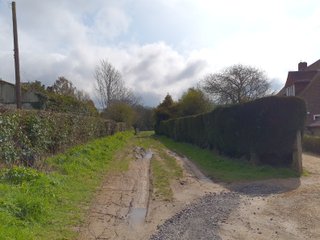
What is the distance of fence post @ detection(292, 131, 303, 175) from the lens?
44.8 ft

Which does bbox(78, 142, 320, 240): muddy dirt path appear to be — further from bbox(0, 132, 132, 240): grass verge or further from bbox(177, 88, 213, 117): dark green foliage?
bbox(177, 88, 213, 117): dark green foliage

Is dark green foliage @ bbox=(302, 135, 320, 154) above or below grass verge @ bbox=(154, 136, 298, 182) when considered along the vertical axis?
above

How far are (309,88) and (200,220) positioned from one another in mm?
38336

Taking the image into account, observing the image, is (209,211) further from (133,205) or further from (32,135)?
(32,135)

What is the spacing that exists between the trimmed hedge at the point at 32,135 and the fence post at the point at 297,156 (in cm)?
937

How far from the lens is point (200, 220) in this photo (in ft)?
24.2

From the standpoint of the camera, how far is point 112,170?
607 inches

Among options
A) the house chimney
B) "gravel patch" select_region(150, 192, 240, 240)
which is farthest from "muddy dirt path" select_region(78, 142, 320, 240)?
the house chimney

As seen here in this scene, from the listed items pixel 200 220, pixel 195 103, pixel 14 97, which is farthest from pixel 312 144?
pixel 195 103

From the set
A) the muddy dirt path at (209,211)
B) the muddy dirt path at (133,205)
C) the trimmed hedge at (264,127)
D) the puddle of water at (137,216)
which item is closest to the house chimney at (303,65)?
the trimmed hedge at (264,127)

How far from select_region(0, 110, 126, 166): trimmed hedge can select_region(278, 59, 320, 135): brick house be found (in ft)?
84.8

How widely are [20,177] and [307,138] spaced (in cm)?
2152

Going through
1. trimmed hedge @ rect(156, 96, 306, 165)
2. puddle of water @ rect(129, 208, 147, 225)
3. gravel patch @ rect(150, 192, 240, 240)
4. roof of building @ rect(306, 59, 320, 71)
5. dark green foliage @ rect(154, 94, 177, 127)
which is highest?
roof of building @ rect(306, 59, 320, 71)

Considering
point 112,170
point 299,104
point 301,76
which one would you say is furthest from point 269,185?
point 301,76
